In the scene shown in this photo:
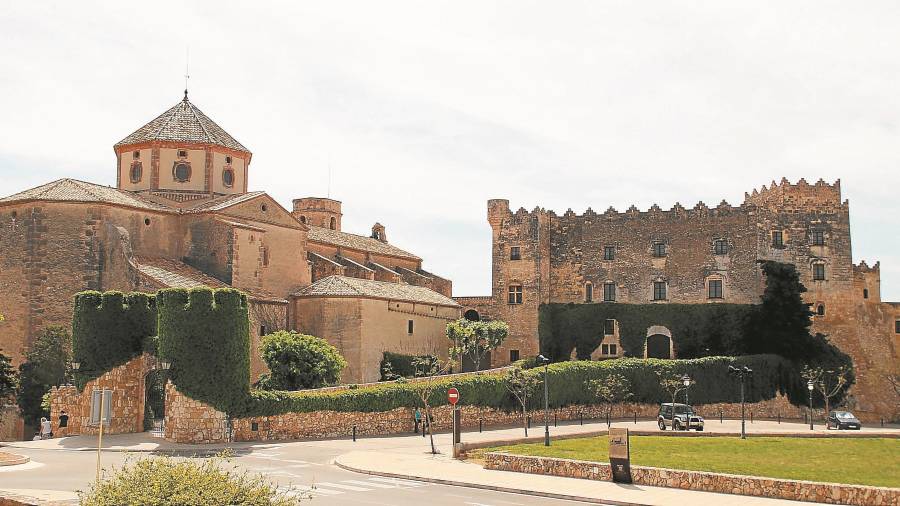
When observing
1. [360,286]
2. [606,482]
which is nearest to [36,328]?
[360,286]

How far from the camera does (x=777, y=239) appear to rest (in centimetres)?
6481

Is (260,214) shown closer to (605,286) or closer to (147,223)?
(147,223)

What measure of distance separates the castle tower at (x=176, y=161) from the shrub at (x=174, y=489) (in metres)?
48.8

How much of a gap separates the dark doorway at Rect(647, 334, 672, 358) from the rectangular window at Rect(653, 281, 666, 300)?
2.75 m

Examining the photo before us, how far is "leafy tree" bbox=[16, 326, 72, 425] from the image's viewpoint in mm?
49438

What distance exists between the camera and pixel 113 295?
4519 centimetres

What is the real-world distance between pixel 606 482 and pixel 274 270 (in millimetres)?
35991

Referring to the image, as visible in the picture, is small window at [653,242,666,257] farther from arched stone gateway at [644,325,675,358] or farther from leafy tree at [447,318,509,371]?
leafy tree at [447,318,509,371]

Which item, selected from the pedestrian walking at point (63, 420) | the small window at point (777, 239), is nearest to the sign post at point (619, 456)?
the pedestrian walking at point (63, 420)

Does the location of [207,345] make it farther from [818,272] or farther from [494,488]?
[818,272]

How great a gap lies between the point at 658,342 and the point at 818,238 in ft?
43.0

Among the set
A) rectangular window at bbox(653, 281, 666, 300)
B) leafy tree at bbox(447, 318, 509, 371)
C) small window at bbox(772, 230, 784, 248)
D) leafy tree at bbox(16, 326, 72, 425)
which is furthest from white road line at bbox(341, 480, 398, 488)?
small window at bbox(772, 230, 784, 248)

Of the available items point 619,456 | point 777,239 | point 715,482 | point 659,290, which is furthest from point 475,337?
point 715,482

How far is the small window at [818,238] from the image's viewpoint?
64625mm
